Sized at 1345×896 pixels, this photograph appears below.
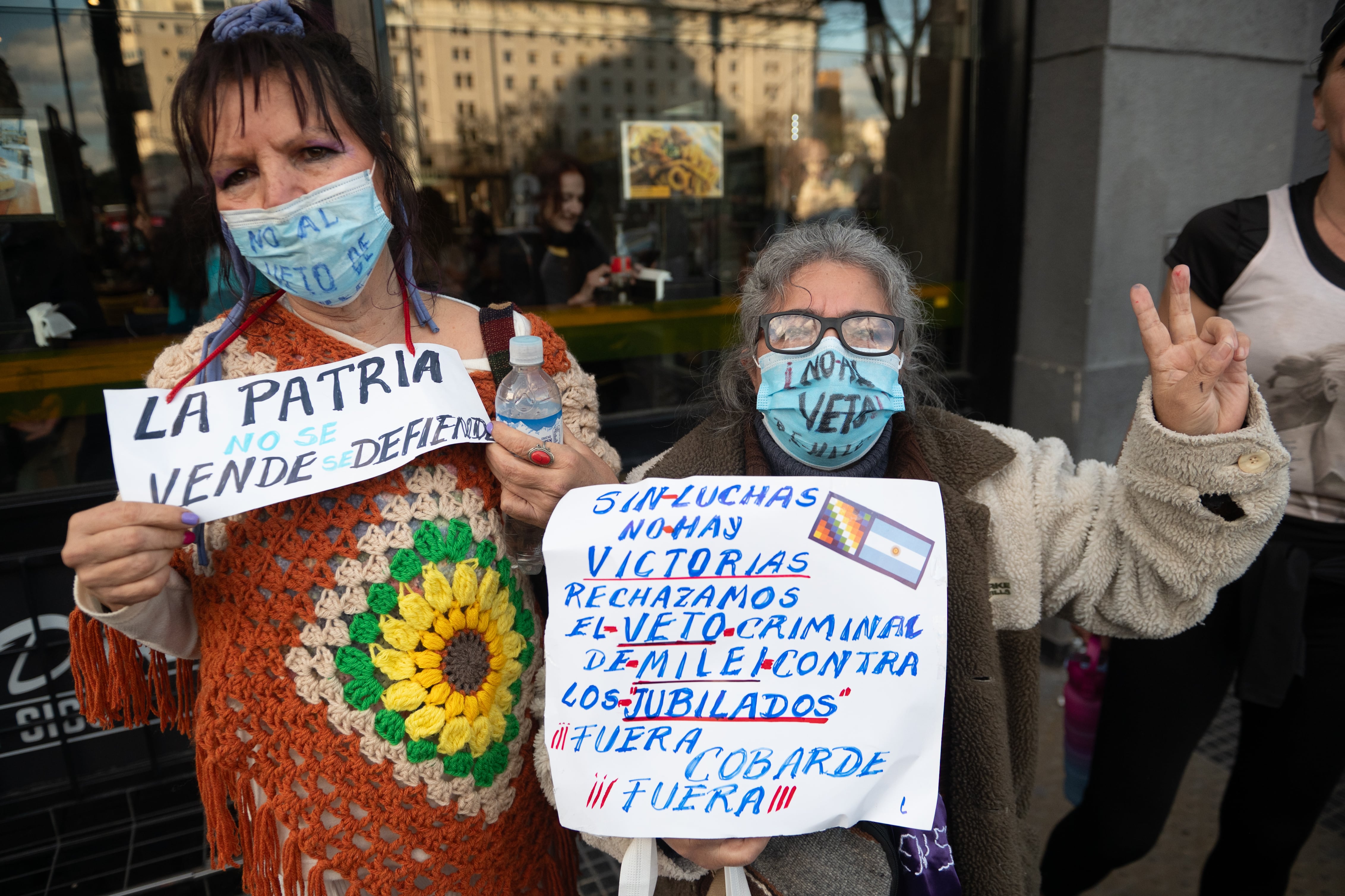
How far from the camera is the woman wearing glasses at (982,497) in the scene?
139 cm

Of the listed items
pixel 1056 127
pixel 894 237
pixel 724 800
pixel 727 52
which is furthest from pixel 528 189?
pixel 724 800

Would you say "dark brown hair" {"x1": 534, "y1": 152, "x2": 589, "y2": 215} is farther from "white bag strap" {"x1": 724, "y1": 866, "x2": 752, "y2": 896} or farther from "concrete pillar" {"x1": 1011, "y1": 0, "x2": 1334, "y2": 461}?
"white bag strap" {"x1": 724, "y1": 866, "x2": 752, "y2": 896}

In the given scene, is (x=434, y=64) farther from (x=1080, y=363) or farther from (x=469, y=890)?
(x=469, y=890)

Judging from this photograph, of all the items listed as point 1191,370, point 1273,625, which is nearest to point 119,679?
point 1191,370

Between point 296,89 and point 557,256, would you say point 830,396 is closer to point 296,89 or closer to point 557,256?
point 296,89

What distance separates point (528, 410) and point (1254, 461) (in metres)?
1.20

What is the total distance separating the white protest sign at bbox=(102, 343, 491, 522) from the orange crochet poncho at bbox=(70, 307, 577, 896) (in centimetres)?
7

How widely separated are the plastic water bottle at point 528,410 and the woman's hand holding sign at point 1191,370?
3.23 feet

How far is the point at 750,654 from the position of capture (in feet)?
4.22

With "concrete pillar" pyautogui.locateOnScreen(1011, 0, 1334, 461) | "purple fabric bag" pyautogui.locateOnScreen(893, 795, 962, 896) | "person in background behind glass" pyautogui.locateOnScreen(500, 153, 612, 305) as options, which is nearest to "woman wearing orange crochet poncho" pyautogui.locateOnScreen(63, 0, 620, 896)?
"purple fabric bag" pyautogui.locateOnScreen(893, 795, 962, 896)

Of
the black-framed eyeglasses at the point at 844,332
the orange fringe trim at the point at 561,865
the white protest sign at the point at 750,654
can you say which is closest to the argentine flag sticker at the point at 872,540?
the white protest sign at the point at 750,654

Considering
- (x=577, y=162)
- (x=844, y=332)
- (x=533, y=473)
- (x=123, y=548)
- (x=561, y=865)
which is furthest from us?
(x=577, y=162)

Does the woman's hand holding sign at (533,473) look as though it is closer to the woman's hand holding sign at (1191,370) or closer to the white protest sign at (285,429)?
the white protest sign at (285,429)

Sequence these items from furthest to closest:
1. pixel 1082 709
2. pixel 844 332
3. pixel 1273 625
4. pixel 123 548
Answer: pixel 1082 709 → pixel 1273 625 → pixel 844 332 → pixel 123 548
